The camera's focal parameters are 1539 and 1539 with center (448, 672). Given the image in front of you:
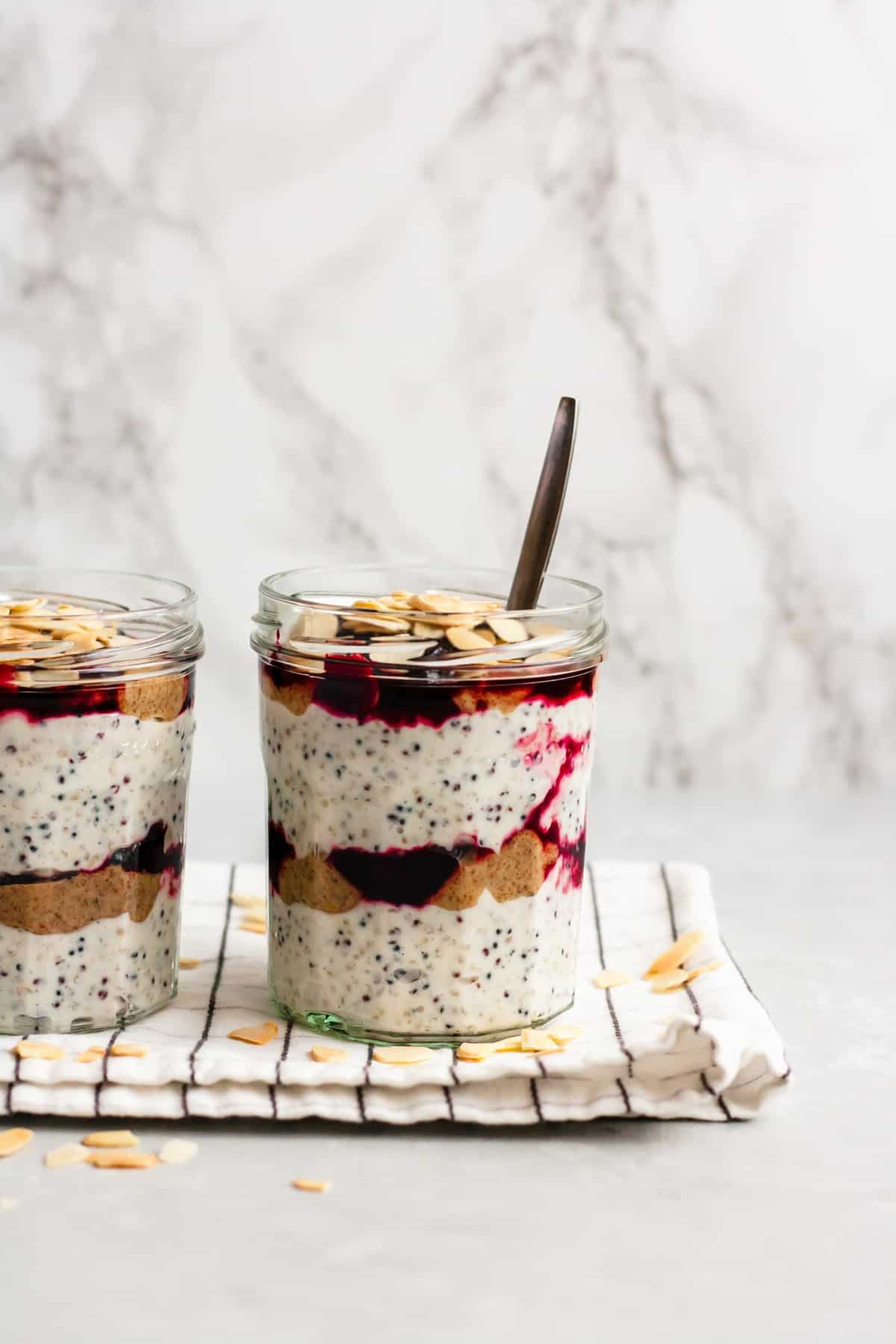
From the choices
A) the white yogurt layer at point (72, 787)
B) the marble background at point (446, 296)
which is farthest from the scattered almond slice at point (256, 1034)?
the marble background at point (446, 296)

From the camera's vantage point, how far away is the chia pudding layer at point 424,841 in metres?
0.72

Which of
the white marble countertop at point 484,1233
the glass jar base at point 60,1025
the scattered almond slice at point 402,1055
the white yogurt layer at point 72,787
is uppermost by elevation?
the white yogurt layer at point 72,787

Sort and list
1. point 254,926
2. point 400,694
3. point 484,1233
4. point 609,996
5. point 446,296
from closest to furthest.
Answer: point 484,1233 < point 400,694 < point 609,996 < point 254,926 < point 446,296

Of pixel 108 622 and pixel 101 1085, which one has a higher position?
pixel 108 622

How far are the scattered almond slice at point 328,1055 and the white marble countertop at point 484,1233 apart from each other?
1.2 inches

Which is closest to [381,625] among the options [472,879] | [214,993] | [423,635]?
[423,635]

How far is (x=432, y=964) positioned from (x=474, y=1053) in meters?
0.05

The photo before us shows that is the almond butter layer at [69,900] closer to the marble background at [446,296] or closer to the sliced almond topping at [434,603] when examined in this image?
the sliced almond topping at [434,603]

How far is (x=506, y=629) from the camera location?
0.73 m

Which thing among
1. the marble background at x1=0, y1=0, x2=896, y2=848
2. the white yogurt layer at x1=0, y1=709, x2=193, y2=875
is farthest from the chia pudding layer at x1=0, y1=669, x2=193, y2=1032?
the marble background at x1=0, y1=0, x2=896, y2=848

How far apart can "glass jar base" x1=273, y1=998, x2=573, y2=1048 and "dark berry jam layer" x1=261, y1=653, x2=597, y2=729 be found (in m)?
0.15

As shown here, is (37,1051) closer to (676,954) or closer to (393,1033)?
(393,1033)

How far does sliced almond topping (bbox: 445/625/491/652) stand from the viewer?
717mm

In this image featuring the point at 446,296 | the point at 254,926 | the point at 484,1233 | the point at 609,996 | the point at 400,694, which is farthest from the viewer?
the point at 446,296
